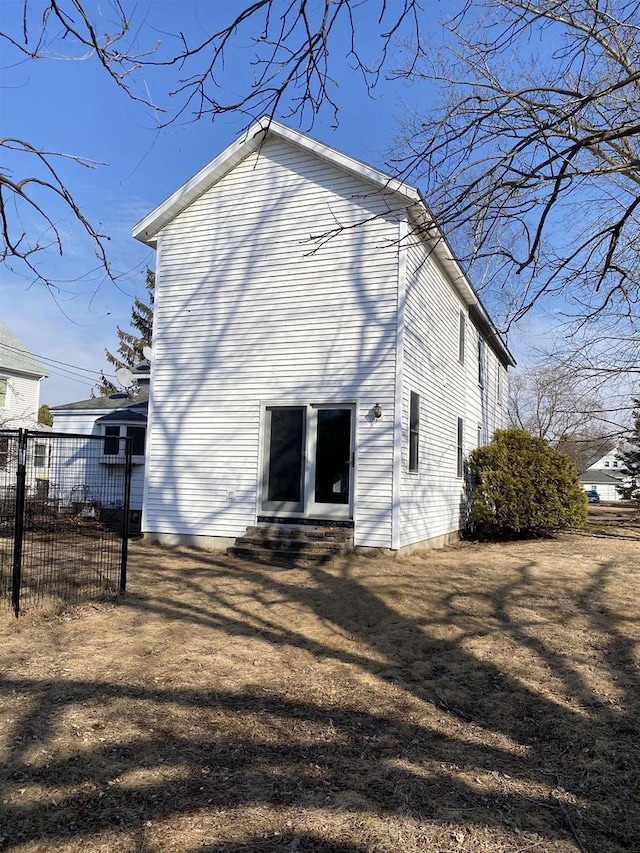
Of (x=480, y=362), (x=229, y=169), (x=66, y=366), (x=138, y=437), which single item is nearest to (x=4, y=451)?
(x=229, y=169)

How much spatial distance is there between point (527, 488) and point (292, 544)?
495 cm

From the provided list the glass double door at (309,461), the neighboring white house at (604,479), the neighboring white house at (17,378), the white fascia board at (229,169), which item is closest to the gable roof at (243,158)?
the white fascia board at (229,169)

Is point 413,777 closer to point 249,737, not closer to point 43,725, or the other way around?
point 249,737

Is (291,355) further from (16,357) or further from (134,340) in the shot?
(134,340)

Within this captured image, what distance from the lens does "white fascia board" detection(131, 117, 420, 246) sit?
966 centimetres

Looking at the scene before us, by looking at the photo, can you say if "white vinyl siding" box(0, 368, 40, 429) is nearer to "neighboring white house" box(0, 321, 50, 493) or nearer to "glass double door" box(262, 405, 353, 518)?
"neighboring white house" box(0, 321, 50, 493)

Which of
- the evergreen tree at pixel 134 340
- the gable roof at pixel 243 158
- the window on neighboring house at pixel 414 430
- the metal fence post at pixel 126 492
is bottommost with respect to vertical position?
the metal fence post at pixel 126 492

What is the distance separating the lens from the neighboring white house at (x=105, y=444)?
1350 cm

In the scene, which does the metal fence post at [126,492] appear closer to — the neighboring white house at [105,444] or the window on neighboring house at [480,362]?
the neighboring white house at [105,444]

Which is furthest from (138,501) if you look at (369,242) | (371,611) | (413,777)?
(413,777)

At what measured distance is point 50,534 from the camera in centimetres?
923

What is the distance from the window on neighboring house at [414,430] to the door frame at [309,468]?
100 centimetres

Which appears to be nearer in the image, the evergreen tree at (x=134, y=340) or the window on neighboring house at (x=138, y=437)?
the window on neighboring house at (x=138, y=437)

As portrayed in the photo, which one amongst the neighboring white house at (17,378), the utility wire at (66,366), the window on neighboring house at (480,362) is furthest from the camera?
the utility wire at (66,366)
